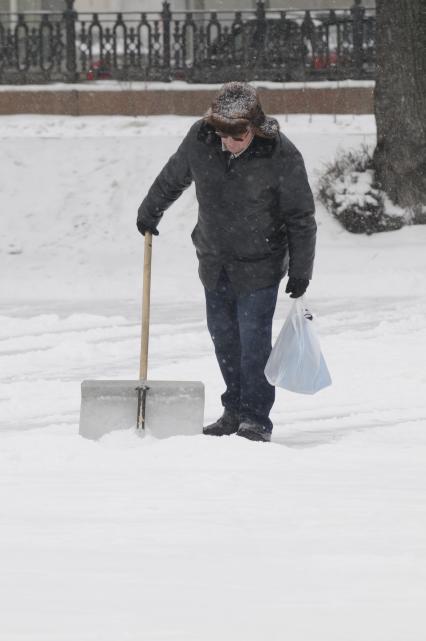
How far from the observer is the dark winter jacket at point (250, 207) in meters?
5.98

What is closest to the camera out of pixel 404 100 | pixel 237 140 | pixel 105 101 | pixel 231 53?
pixel 237 140

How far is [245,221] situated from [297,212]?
0.73 feet

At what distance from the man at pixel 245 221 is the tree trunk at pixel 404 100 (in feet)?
25.4

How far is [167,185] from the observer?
632cm

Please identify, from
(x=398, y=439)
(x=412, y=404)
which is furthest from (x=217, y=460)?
(x=412, y=404)

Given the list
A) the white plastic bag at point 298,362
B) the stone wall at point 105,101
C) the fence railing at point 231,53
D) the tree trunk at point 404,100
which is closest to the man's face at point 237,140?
the white plastic bag at point 298,362

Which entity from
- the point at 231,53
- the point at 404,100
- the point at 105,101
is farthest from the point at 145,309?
the point at 231,53

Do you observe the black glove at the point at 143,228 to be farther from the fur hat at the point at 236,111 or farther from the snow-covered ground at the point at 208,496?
the snow-covered ground at the point at 208,496

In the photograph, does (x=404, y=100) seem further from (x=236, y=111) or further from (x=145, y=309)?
(x=236, y=111)

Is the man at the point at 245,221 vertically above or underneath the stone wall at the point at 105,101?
above

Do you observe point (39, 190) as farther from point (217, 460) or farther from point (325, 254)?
point (217, 460)

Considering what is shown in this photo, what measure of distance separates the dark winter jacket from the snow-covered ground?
30.8 inches

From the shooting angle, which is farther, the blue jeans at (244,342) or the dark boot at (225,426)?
the dark boot at (225,426)

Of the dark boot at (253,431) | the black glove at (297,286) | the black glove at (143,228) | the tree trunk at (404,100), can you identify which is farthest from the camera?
the tree trunk at (404,100)
